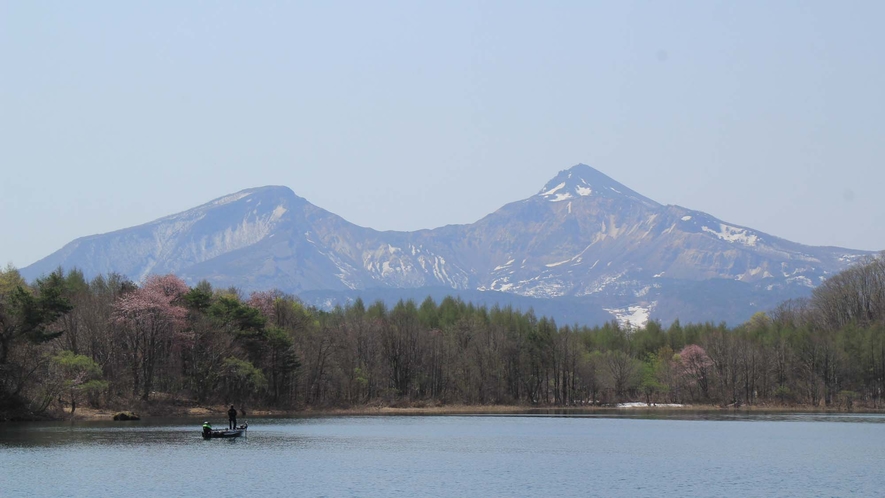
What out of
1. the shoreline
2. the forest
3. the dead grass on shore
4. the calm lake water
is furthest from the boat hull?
the dead grass on shore

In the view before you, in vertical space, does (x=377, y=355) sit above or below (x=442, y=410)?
above

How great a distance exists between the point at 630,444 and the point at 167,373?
58.5 metres

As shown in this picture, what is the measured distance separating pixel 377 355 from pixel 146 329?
40.8 meters

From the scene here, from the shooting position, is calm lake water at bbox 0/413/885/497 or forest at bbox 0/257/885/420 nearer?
calm lake water at bbox 0/413/885/497

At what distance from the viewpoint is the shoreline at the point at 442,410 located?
104 m

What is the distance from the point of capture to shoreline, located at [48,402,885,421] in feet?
340

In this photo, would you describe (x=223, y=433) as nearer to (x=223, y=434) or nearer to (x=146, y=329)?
(x=223, y=434)

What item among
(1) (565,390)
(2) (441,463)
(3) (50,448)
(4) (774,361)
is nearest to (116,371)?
(3) (50,448)

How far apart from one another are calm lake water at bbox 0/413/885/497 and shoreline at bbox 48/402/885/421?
471 inches

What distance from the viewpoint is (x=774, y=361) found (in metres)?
146

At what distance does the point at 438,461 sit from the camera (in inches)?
2394

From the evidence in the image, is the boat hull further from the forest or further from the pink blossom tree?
the pink blossom tree

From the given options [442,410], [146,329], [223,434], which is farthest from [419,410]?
[223,434]

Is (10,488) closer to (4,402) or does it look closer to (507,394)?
(4,402)
